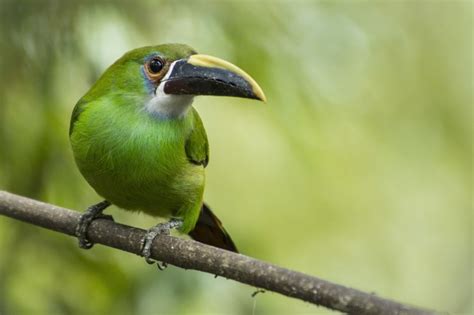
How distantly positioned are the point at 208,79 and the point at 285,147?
1.54 m

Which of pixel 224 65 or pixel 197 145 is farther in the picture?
pixel 197 145

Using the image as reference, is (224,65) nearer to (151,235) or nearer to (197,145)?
(197,145)

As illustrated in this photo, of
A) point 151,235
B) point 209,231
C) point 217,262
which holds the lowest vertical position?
point 217,262

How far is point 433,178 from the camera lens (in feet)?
20.8

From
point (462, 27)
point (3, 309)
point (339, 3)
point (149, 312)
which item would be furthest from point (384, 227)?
point (3, 309)

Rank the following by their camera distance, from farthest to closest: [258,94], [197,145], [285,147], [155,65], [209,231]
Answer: [285,147]
[209,231]
[197,145]
[155,65]
[258,94]

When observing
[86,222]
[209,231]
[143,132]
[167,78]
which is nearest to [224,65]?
[167,78]

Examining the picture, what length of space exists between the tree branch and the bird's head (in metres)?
0.51

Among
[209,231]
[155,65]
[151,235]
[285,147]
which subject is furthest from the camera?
[285,147]

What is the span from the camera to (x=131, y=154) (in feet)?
11.2

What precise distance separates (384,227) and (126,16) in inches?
115

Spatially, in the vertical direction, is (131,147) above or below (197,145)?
below

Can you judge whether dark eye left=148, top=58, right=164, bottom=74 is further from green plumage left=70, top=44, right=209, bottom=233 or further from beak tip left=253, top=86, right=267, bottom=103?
beak tip left=253, top=86, right=267, bottom=103

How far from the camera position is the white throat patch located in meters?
3.43
